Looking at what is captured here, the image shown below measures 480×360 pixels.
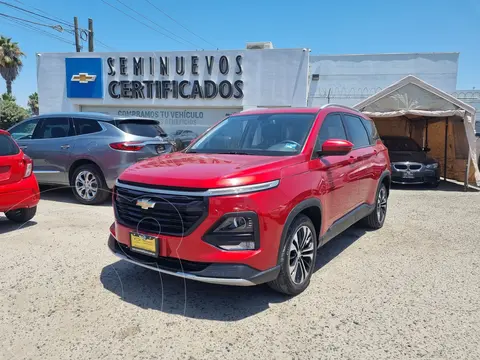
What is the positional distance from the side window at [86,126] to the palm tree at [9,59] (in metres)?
34.3

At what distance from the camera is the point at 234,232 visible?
3.06 meters

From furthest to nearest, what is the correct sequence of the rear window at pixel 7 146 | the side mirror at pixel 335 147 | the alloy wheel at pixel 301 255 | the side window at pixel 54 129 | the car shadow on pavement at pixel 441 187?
the car shadow on pavement at pixel 441 187, the side window at pixel 54 129, the rear window at pixel 7 146, the side mirror at pixel 335 147, the alloy wheel at pixel 301 255

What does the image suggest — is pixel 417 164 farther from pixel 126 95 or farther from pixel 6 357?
pixel 126 95

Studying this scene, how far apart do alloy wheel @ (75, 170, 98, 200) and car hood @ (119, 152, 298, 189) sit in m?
4.11

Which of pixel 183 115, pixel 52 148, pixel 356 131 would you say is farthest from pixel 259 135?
pixel 183 115

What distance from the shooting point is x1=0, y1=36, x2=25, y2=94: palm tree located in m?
35.8

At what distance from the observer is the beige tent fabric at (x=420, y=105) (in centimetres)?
1066

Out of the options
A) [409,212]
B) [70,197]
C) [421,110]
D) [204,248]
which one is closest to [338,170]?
[204,248]

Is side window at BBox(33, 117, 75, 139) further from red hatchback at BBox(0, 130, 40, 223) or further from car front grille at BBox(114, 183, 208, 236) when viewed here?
car front grille at BBox(114, 183, 208, 236)

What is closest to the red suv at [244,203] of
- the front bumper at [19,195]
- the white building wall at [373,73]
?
the front bumper at [19,195]

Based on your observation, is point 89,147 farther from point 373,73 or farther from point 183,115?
point 373,73

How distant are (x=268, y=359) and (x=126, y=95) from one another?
16081 mm

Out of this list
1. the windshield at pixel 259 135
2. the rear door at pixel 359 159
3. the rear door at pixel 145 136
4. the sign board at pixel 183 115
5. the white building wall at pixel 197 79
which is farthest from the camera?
the sign board at pixel 183 115

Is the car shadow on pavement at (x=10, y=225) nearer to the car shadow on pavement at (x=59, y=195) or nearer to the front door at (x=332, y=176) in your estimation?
A: the car shadow on pavement at (x=59, y=195)
